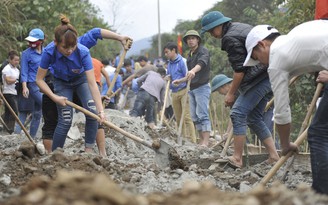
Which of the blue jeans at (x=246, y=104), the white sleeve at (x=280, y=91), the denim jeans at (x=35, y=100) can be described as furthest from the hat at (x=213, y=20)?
the denim jeans at (x=35, y=100)

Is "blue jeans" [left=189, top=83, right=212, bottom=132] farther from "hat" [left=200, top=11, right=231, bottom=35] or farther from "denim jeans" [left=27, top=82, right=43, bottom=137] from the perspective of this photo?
"hat" [left=200, top=11, right=231, bottom=35]

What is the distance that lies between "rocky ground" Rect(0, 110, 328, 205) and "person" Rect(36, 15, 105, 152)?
0.41m

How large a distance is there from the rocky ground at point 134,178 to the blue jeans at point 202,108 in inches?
20.8

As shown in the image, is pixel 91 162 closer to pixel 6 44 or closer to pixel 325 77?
pixel 325 77

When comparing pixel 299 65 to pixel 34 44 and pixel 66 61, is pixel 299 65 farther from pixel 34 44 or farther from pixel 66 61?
pixel 34 44

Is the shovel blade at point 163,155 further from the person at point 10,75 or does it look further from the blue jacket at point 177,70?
the person at point 10,75

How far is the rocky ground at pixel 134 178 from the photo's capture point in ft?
8.14

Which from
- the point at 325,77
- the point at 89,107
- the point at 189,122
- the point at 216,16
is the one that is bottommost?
the point at 189,122

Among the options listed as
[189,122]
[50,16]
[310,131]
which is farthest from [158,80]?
[310,131]

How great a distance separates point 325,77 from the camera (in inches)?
173

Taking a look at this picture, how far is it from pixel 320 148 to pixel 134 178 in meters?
1.43

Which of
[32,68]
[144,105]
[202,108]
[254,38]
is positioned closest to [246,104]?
[254,38]

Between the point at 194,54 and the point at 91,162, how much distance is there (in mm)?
4671

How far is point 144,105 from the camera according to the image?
1208 centimetres
